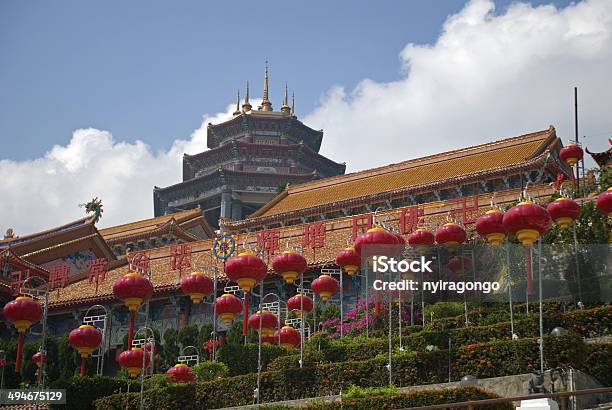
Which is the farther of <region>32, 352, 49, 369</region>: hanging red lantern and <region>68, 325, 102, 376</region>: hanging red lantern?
<region>32, 352, 49, 369</region>: hanging red lantern

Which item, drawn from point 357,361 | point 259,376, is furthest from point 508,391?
point 259,376

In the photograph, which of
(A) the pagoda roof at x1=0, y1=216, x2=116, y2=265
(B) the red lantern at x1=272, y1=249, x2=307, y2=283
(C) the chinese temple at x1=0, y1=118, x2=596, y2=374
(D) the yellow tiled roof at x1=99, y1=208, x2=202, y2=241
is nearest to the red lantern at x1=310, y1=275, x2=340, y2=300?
(B) the red lantern at x1=272, y1=249, x2=307, y2=283

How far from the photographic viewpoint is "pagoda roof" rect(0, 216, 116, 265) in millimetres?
37031

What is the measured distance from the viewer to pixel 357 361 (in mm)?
17141

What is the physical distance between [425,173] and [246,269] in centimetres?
2230

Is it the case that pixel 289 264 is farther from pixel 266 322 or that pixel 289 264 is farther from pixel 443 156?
pixel 443 156

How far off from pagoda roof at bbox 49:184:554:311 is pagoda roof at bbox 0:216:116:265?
2.82m

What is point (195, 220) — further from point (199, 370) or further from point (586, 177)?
point (199, 370)

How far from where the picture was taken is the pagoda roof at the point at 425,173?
35.8 metres

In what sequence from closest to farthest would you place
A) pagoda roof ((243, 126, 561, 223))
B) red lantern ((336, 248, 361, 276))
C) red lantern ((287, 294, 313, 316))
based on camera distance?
1. red lantern ((336, 248, 361, 276))
2. red lantern ((287, 294, 313, 316))
3. pagoda roof ((243, 126, 561, 223))

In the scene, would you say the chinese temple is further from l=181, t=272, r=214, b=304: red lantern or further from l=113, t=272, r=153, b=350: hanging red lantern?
l=113, t=272, r=153, b=350: hanging red lantern

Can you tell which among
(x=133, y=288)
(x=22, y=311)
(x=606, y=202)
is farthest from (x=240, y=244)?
(x=606, y=202)

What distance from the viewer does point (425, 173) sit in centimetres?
3928

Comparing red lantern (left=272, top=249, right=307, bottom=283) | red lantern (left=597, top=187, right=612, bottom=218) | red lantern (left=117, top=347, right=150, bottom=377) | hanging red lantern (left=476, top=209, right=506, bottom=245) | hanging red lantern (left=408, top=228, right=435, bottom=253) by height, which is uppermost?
red lantern (left=597, top=187, right=612, bottom=218)
